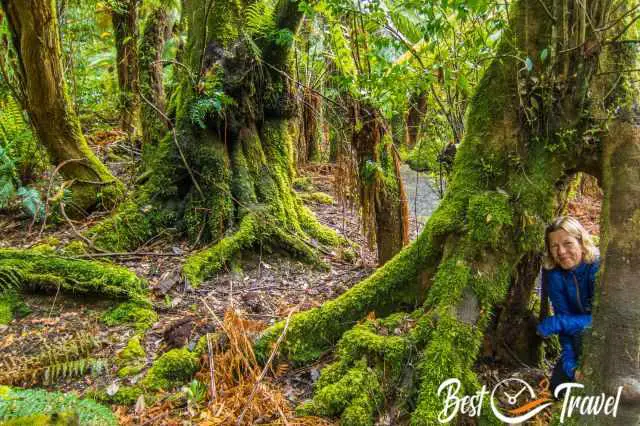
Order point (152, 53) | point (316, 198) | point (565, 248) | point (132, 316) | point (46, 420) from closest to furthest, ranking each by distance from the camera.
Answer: point (46, 420)
point (565, 248)
point (132, 316)
point (152, 53)
point (316, 198)

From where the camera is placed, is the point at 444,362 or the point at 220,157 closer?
the point at 444,362

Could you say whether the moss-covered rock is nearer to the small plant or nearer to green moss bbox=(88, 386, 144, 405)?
green moss bbox=(88, 386, 144, 405)

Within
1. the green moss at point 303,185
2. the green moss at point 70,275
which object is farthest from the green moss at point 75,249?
the green moss at point 303,185

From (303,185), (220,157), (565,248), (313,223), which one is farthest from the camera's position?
(303,185)

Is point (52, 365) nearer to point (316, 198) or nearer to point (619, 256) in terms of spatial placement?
point (619, 256)

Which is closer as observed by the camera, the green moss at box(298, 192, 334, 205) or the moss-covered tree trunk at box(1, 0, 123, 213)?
the moss-covered tree trunk at box(1, 0, 123, 213)

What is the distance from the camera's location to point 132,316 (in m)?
4.07

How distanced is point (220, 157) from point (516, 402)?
4.30m

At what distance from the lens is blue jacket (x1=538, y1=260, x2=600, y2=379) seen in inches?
122

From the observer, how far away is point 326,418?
280 cm

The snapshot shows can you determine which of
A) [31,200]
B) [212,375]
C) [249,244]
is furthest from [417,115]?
[212,375]

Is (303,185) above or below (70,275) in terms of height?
above

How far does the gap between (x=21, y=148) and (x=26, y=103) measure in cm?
132

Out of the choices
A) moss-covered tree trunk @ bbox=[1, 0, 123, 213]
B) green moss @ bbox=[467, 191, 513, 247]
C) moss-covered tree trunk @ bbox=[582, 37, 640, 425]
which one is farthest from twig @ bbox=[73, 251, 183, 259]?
moss-covered tree trunk @ bbox=[582, 37, 640, 425]
